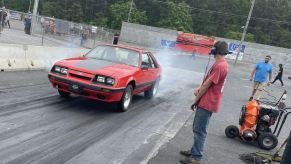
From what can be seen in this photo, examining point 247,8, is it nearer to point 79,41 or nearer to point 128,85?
point 79,41

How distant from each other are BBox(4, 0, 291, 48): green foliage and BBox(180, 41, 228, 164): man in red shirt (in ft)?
256

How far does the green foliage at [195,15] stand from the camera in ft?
280

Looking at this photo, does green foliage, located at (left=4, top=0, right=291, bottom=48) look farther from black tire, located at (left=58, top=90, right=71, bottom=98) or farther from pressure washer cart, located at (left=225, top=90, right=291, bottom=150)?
pressure washer cart, located at (left=225, top=90, right=291, bottom=150)

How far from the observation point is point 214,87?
622 centimetres

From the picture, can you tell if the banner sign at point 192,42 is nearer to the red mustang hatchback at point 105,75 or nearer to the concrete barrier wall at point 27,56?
the concrete barrier wall at point 27,56

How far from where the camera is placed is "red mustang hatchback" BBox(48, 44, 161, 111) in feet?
29.0

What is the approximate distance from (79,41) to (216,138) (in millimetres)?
24364

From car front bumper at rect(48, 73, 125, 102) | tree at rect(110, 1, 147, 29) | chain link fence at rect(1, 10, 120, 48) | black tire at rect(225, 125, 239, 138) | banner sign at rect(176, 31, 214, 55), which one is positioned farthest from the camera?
tree at rect(110, 1, 147, 29)

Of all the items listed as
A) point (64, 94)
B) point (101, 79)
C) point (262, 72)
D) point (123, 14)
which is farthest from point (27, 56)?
point (123, 14)

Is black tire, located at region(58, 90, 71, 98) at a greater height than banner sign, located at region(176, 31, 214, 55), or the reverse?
black tire, located at region(58, 90, 71, 98)

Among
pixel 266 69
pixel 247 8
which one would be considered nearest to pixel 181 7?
pixel 247 8

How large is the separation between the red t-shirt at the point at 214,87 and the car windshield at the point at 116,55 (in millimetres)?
4241

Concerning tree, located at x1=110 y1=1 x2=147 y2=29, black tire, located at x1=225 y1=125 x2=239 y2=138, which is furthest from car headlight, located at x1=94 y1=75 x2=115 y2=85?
tree, located at x1=110 y1=1 x2=147 y2=29

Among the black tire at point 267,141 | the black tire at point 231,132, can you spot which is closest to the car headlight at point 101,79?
the black tire at point 231,132
